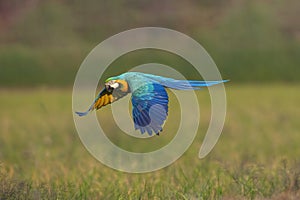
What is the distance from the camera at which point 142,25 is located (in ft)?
152

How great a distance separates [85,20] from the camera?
162ft

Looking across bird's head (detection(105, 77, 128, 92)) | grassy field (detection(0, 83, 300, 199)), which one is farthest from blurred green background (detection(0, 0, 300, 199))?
bird's head (detection(105, 77, 128, 92))

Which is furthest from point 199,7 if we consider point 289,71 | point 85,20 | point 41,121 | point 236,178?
point 236,178

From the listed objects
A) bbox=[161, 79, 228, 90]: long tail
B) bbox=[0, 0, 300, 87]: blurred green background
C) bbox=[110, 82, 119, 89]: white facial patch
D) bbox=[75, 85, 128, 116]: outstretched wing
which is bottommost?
bbox=[75, 85, 128, 116]: outstretched wing

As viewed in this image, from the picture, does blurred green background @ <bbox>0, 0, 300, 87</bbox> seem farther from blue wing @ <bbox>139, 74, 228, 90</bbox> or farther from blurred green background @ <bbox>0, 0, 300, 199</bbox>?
blue wing @ <bbox>139, 74, 228, 90</bbox>

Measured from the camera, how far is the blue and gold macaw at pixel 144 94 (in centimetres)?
312

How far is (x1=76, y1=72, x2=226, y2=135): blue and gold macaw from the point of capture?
3.12 metres

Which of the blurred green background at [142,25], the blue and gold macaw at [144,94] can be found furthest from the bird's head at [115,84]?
the blurred green background at [142,25]

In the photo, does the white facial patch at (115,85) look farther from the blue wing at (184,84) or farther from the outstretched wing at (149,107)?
the blue wing at (184,84)

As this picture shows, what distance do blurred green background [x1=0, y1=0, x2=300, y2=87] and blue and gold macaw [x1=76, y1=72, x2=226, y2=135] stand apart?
26.4 m

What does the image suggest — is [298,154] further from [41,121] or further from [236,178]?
[41,121]

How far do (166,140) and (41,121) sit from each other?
3.34 metres

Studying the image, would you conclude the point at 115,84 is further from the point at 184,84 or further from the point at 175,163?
the point at 175,163

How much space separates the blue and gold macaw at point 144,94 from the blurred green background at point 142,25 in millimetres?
26383
